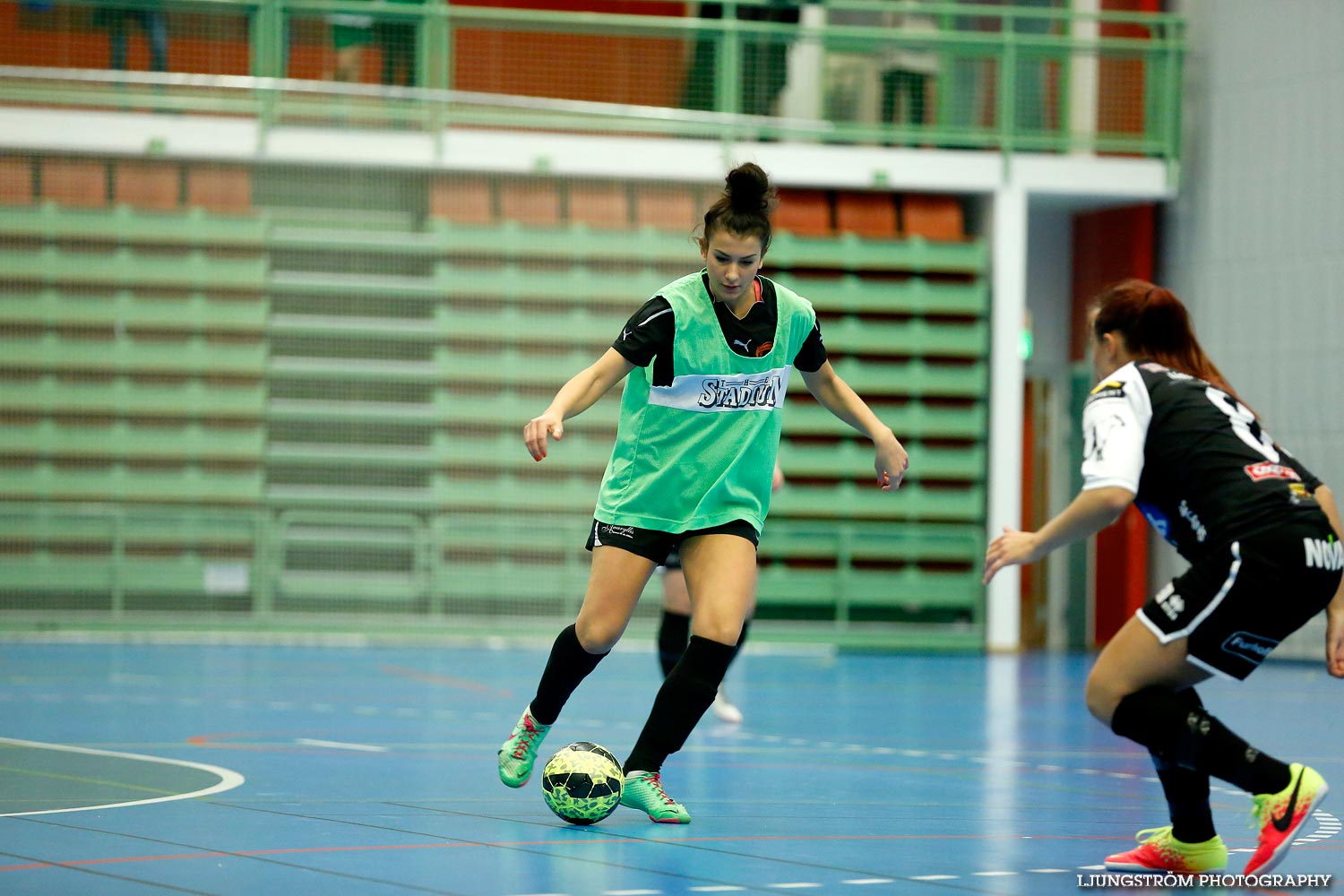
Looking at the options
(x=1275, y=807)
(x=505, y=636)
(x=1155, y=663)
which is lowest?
(x=505, y=636)

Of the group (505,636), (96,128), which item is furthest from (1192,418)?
(96,128)

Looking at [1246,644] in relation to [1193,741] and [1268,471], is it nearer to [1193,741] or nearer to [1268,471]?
[1193,741]

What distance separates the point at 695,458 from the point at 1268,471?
1.75m

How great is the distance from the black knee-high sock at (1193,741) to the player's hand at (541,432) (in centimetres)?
167

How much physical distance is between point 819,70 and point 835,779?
32.7 feet

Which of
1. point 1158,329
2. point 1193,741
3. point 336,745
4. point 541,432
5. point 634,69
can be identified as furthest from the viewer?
point 634,69

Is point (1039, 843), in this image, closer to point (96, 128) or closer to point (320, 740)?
point (320, 740)

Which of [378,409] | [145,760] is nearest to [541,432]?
[145,760]

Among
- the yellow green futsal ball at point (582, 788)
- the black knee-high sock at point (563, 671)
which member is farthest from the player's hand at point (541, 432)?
the yellow green futsal ball at point (582, 788)

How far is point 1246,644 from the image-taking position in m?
4.02

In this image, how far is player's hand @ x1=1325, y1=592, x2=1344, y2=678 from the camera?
409 centimetres

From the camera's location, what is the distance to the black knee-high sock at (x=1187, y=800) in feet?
13.7

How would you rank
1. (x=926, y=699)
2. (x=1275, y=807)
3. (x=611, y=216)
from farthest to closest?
(x=611, y=216)
(x=926, y=699)
(x=1275, y=807)

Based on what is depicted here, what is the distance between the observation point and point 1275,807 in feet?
12.8
